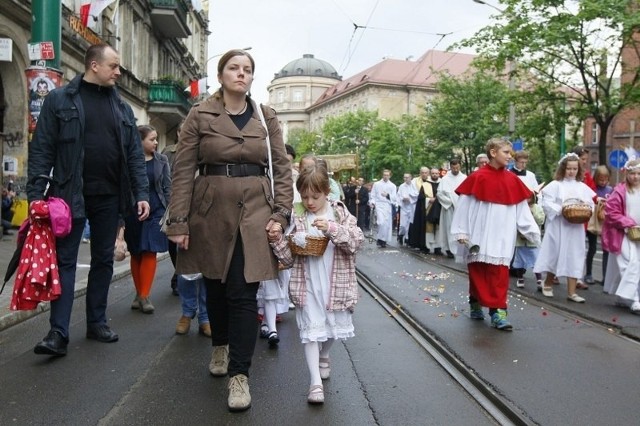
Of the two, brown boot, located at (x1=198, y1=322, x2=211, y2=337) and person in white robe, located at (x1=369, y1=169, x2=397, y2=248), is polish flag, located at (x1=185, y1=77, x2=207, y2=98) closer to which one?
person in white robe, located at (x1=369, y1=169, x2=397, y2=248)

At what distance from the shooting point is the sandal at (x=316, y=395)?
4.14 metres

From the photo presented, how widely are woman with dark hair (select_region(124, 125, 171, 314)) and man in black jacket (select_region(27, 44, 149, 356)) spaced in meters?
1.27

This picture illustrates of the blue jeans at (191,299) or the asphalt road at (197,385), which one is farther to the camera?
the blue jeans at (191,299)

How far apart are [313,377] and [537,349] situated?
8.17ft

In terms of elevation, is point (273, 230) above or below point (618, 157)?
below

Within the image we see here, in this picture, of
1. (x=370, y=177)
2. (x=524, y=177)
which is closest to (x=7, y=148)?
(x=524, y=177)

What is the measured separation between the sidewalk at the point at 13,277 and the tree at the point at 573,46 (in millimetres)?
16176

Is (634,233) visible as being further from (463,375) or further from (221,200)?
(221,200)

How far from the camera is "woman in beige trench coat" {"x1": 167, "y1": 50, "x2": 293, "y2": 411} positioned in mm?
4125

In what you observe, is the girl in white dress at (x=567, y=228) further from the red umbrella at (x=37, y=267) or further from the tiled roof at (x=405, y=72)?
the tiled roof at (x=405, y=72)

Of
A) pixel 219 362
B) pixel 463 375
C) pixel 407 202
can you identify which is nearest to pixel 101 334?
pixel 219 362

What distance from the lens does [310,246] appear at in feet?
14.1

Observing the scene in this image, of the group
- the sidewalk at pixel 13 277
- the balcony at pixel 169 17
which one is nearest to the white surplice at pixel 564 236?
the sidewalk at pixel 13 277

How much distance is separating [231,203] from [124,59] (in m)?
24.8
